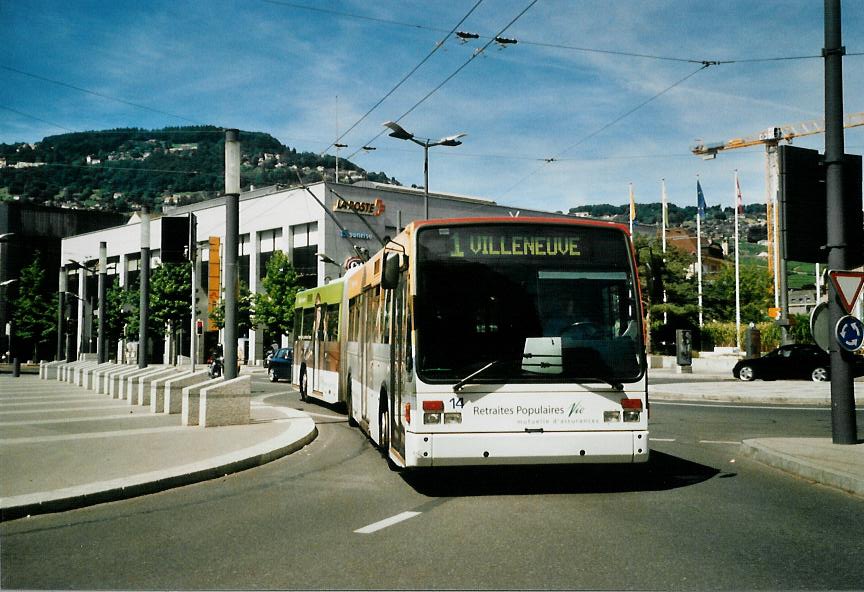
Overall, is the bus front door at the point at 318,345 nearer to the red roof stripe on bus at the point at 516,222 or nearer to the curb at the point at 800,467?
the curb at the point at 800,467

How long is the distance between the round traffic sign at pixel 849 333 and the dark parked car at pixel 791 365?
2107cm

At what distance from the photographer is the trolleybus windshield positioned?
8.74 metres

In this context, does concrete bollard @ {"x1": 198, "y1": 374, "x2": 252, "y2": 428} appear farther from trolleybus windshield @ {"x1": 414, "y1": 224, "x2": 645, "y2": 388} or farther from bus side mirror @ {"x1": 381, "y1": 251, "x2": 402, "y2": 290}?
trolleybus windshield @ {"x1": 414, "y1": 224, "x2": 645, "y2": 388}

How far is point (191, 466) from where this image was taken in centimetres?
1002

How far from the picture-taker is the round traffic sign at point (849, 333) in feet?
36.7

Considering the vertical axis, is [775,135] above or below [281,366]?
above

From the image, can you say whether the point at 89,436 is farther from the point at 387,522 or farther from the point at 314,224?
the point at 314,224

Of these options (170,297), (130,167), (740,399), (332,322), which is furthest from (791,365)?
(130,167)

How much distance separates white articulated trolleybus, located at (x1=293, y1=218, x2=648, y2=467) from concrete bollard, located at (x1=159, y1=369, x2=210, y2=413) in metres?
8.70

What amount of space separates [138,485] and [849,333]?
8989mm

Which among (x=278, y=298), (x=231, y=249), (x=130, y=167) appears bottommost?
(x=231, y=249)

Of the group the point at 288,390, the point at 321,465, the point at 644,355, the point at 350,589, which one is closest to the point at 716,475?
the point at 644,355

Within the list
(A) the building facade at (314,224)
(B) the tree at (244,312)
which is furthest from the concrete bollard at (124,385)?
(B) the tree at (244,312)

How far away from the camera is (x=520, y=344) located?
28.7ft
